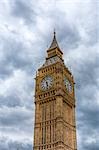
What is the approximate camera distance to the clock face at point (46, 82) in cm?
8381

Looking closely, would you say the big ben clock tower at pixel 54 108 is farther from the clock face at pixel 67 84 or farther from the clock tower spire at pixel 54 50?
the clock tower spire at pixel 54 50

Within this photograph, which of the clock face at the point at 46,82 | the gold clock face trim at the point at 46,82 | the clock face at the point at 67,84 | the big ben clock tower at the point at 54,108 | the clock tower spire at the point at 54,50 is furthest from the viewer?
the clock tower spire at the point at 54,50

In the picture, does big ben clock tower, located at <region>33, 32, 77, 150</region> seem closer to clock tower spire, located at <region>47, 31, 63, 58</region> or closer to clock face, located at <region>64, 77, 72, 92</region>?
clock face, located at <region>64, 77, 72, 92</region>

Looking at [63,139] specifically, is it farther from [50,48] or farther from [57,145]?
[50,48]

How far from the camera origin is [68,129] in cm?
7988

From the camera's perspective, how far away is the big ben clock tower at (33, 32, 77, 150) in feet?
250

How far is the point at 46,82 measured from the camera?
84.7m

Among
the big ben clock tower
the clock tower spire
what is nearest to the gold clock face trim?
the big ben clock tower

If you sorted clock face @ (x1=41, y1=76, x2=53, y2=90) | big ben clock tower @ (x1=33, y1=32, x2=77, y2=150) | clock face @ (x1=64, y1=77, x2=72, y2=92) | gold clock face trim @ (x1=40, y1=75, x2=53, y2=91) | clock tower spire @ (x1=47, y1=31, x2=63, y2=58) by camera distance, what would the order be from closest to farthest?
big ben clock tower @ (x1=33, y1=32, x2=77, y2=150) < gold clock face trim @ (x1=40, y1=75, x2=53, y2=91) < clock face @ (x1=41, y1=76, x2=53, y2=90) < clock face @ (x1=64, y1=77, x2=72, y2=92) < clock tower spire @ (x1=47, y1=31, x2=63, y2=58)

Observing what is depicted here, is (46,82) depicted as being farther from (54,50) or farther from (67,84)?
(54,50)

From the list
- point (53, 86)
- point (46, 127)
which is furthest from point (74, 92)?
point (46, 127)

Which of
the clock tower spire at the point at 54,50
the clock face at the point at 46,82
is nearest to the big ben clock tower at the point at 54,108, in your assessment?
the clock face at the point at 46,82

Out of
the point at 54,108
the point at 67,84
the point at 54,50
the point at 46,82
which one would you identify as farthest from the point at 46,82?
the point at 54,50

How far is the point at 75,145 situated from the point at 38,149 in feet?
32.5
